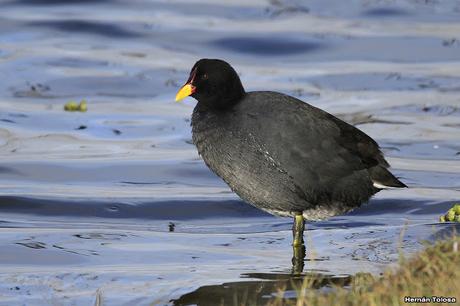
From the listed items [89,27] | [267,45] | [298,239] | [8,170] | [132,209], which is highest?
[89,27]

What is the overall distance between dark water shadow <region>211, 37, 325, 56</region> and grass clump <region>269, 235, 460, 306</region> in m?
9.57

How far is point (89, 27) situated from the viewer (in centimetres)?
1614

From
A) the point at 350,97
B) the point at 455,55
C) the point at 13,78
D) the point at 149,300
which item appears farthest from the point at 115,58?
the point at 149,300

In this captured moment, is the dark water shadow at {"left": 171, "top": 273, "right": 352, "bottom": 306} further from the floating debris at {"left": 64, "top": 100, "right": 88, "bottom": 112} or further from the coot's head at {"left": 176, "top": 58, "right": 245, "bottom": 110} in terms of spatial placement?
the floating debris at {"left": 64, "top": 100, "right": 88, "bottom": 112}

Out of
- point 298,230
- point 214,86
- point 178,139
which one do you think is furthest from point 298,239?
point 178,139

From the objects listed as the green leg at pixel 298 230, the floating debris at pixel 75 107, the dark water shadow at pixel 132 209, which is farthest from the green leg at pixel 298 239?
the floating debris at pixel 75 107

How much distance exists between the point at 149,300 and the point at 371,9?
11238 millimetres

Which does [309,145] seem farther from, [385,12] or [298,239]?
[385,12]

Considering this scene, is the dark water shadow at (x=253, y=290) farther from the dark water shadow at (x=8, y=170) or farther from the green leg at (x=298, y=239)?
the dark water shadow at (x=8, y=170)

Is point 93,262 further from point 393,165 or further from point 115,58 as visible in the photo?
point 115,58

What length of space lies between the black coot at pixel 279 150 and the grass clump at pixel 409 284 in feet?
4.94

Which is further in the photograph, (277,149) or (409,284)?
(277,149)

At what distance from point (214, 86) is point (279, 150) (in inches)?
26.6

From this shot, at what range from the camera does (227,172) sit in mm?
7359
